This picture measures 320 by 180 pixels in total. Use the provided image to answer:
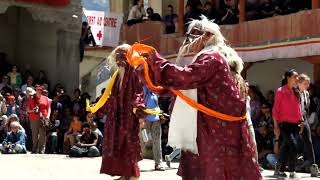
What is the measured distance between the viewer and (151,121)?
418 inches

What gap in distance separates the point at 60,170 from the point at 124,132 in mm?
2509

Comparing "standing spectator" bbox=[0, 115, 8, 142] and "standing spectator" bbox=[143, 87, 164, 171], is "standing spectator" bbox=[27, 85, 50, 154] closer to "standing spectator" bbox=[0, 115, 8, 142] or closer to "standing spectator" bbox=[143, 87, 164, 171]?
"standing spectator" bbox=[0, 115, 8, 142]

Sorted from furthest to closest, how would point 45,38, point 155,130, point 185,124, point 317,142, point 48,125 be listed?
point 45,38 < point 48,125 < point 317,142 < point 155,130 < point 185,124

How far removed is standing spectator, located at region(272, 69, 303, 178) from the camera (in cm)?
941

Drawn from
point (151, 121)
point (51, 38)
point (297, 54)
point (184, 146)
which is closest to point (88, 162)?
point (151, 121)

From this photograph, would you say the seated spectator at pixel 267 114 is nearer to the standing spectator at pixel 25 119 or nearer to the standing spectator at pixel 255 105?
the standing spectator at pixel 255 105

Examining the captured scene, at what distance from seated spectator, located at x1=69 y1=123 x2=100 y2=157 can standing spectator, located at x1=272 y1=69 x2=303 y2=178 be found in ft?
17.4

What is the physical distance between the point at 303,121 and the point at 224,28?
698 cm

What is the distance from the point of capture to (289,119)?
9.45 m

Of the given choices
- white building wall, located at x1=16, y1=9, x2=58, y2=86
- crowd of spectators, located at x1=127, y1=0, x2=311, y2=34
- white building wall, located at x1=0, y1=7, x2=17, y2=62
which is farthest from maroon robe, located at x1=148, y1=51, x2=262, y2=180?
white building wall, located at x1=0, y1=7, x2=17, y2=62

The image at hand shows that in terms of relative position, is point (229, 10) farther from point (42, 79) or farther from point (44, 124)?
point (42, 79)

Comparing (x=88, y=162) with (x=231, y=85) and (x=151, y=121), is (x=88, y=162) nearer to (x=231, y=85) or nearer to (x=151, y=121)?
(x=151, y=121)

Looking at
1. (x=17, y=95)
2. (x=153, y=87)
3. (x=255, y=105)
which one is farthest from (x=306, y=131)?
(x=17, y=95)

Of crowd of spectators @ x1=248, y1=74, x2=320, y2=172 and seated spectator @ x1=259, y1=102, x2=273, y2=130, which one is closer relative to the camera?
crowd of spectators @ x1=248, y1=74, x2=320, y2=172
